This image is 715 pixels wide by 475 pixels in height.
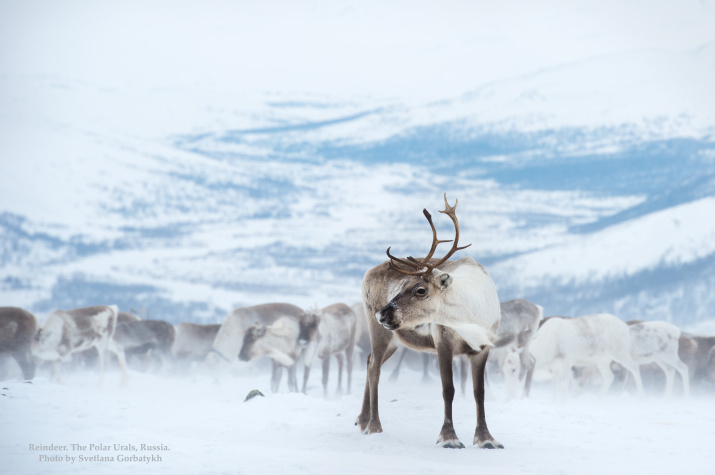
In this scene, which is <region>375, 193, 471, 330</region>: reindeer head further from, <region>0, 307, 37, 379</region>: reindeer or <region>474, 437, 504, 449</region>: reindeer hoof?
<region>0, 307, 37, 379</region>: reindeer

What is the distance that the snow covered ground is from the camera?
20.3 ft

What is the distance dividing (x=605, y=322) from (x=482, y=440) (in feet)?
23.6

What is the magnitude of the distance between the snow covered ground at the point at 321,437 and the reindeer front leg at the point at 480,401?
11cm

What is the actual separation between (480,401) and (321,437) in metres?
1.64

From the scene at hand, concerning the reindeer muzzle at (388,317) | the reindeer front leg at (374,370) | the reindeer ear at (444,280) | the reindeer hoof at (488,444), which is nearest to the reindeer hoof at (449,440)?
the reindeer hoof at (488,444)

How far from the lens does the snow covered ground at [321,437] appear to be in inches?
244

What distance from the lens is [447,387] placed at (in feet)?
21.8

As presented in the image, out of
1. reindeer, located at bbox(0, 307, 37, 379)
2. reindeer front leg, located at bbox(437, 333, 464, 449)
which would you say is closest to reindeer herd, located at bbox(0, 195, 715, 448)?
reindeer, located at bbox(0, 307, 37, 379)

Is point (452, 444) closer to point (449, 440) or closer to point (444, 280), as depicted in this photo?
point (449, 440)

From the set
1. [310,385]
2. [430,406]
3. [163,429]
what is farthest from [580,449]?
[310,385]

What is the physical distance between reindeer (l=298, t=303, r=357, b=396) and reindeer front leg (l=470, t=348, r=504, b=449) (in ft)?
24.3

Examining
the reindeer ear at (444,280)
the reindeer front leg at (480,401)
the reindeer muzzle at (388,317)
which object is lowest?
the reindeer front leg at (480,401)

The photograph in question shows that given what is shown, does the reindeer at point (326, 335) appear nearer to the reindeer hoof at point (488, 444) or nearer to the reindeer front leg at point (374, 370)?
the reindeer front leg at point (374, 370)

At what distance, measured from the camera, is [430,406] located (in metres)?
8.91
